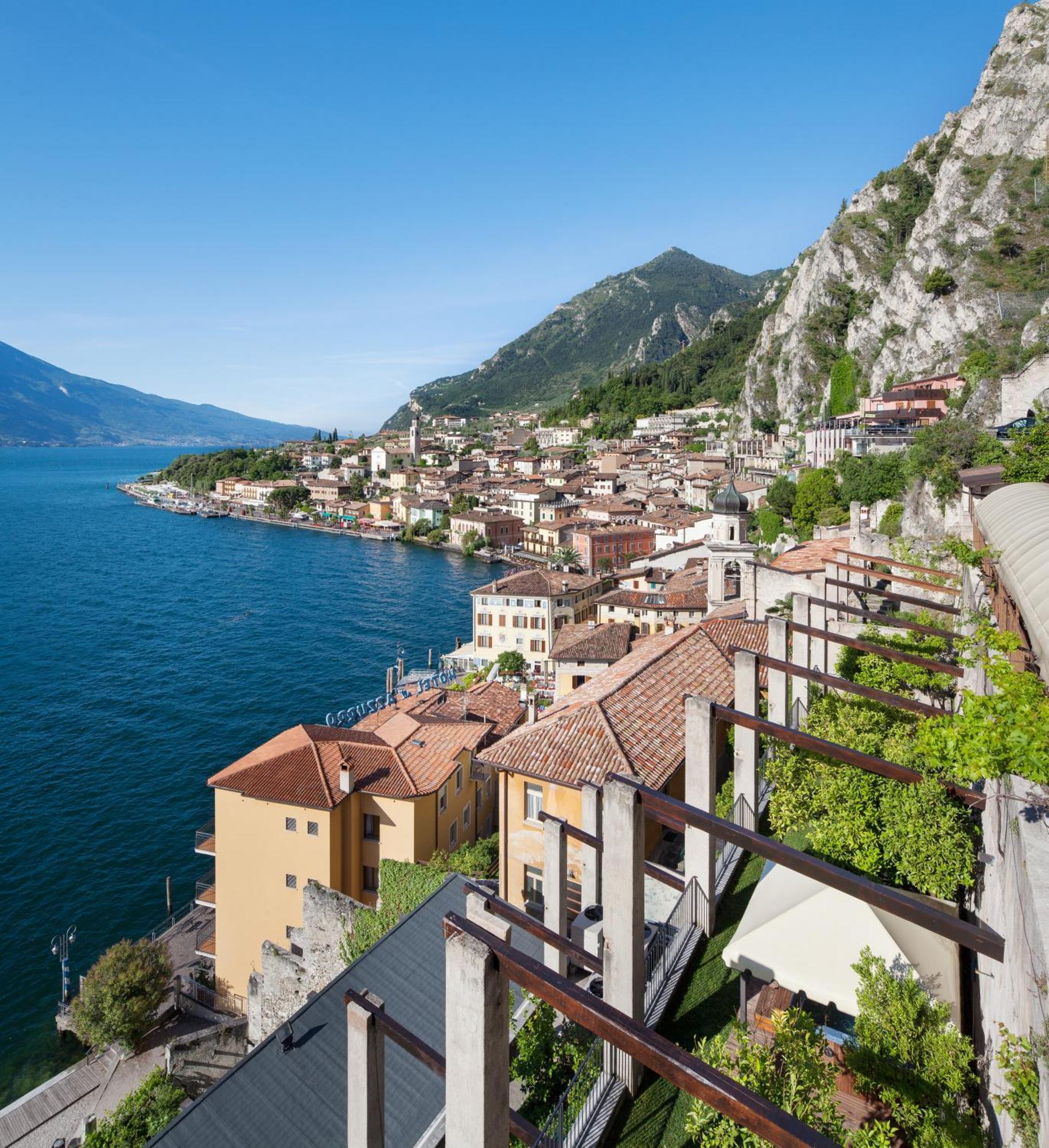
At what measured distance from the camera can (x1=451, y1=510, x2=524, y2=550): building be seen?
3290 inches

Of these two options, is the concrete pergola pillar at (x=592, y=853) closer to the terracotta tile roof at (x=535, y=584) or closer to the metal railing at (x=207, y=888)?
the metal railing at (x=207, y=888)

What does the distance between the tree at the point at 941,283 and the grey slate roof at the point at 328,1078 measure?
56.2 m

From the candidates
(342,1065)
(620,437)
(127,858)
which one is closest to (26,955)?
(127,858)

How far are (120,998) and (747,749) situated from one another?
1632cm

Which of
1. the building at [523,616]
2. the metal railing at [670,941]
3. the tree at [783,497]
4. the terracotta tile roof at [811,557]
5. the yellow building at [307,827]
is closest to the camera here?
the metal railing at [670,941]

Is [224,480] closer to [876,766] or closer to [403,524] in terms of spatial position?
[403,524]

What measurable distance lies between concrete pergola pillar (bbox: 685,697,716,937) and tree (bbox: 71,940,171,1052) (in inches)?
625

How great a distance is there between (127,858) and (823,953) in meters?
24.6

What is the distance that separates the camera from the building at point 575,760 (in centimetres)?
1357

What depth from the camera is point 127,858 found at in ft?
80.7

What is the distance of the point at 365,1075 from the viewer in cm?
584

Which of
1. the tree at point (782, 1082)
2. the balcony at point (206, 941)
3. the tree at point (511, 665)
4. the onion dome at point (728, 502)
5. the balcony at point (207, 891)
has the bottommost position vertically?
the balcony at point (206, 941)

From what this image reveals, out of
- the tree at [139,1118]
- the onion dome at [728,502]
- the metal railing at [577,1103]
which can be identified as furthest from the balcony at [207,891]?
the onion dome at [728,502]

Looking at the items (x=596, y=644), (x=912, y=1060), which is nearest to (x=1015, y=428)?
(x=912, y=1060)
